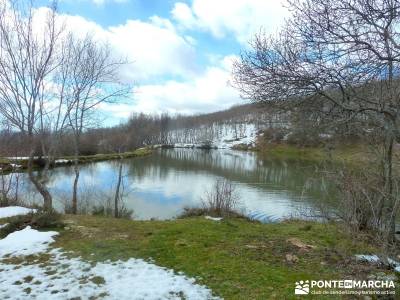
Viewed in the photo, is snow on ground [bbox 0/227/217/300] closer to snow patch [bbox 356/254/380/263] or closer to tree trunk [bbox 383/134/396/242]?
snow patch [bbox 356/254/380/263]

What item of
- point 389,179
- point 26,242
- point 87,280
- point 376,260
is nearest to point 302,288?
point 376,260

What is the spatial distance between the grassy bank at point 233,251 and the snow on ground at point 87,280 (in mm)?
276

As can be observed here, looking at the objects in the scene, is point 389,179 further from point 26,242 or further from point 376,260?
point 26,242

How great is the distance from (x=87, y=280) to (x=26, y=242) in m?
2.35

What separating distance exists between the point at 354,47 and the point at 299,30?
2.72ft

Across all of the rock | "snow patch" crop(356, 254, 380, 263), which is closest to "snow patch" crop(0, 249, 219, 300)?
the rock

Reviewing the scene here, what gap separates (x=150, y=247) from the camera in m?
6.18

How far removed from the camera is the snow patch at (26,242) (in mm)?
5883

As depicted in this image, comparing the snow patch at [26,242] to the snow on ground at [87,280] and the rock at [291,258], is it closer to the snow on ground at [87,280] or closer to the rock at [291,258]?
the snow on ground at [87,280]

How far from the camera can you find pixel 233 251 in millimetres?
5934

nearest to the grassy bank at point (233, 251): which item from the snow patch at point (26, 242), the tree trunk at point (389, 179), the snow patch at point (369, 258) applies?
the snow patch at point (369, 258)

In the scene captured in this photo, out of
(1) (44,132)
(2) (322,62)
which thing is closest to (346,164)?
(2) (322,62)

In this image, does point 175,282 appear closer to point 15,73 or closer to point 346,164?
point 346,164

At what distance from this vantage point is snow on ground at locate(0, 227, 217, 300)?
4.22 metres
